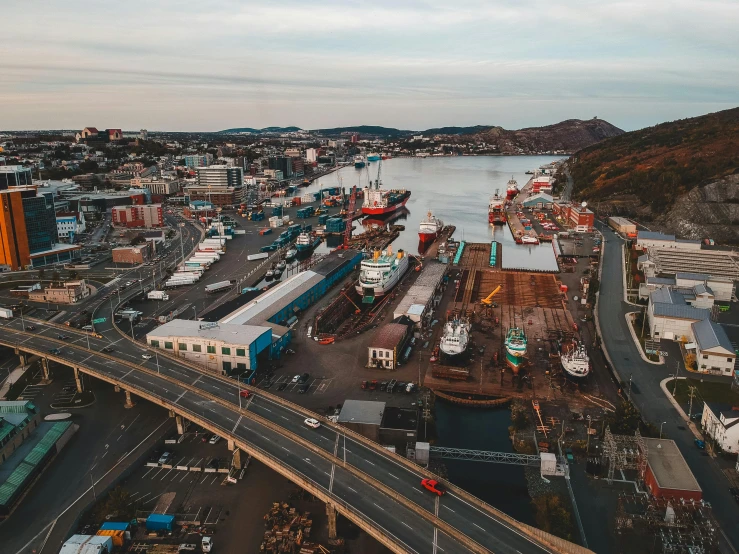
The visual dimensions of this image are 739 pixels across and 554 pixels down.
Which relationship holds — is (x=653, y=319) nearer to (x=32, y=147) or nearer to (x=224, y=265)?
(x=224, y=265)

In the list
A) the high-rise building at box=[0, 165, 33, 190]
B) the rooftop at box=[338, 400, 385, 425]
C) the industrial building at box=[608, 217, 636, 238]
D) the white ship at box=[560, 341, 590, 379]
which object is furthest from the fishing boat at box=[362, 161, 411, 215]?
the rooftop at box=[338, 400, 385, 425]

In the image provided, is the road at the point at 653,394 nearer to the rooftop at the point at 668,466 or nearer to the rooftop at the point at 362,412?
the rooftop at the point at 668,466

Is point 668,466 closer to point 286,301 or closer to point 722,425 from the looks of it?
point 722,425

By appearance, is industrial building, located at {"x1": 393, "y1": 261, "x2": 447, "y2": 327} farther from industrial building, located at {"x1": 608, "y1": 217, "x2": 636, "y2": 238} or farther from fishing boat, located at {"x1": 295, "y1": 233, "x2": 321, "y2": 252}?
industrial building, located at {"x1": 608, "y1": 217, "x2": 636, "y2": 238}

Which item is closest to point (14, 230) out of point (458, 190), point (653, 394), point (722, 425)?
point (653, 394)

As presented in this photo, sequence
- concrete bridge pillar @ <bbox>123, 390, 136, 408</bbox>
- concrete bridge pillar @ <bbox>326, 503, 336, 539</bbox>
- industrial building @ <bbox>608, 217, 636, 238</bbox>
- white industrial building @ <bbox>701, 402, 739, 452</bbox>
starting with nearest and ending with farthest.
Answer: concrete bridge pillar @ <bbox>326, 503, 336, 539</bbox> < white industrial building @ <bbox>701, 402, 739, 452</bbox> < concrete bridge pillar @ <bbox>123, 390, 136, 408</bbox> < industrial building @ <bbox>608, 217, 636, 238</bbox>
